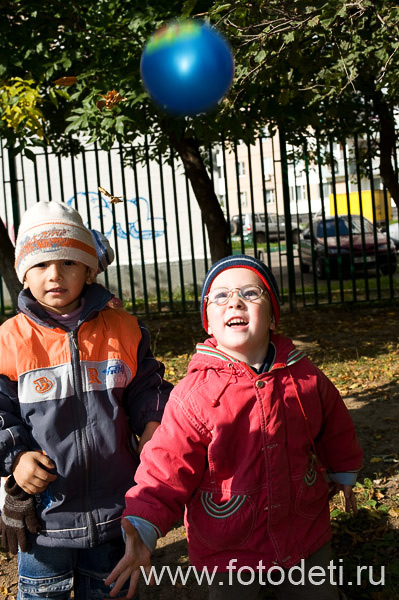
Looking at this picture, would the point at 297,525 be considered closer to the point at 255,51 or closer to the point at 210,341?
the point at 210,341

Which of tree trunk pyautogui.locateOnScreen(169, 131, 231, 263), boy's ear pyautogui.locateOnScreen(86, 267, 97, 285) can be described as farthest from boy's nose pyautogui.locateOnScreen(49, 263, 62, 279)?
tree trunk pyautogui.locateOnScreen(169, 131, 231, 263)

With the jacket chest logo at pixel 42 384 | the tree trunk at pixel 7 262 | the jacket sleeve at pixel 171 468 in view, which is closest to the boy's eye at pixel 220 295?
the jacket sleeve at pixel 171 468

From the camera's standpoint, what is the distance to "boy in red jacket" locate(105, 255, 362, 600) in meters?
1.88

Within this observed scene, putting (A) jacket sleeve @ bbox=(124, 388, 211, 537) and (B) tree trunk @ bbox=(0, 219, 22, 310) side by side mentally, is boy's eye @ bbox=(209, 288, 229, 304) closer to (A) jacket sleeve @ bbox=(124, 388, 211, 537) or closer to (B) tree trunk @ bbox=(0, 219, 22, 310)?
(A) jacket sleeve @ bbox=(124, 388, 211, 537)

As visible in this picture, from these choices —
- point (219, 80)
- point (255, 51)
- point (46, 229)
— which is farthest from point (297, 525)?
point (255, 51)

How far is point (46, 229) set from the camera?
2213 mm

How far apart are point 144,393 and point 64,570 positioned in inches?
24.3

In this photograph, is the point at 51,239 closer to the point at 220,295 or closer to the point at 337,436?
the point at 220,295

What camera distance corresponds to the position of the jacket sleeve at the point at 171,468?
1.83 meters

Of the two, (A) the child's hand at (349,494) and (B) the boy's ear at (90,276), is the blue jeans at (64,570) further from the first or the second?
(B) the boy's ear at (90,276)

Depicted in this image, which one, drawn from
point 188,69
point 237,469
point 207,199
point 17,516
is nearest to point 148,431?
point 237,469

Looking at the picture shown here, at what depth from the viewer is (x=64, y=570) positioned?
2.12m

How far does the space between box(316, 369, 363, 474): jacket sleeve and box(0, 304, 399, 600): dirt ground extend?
3.68ft

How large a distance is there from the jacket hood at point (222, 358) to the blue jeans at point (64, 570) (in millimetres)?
661
